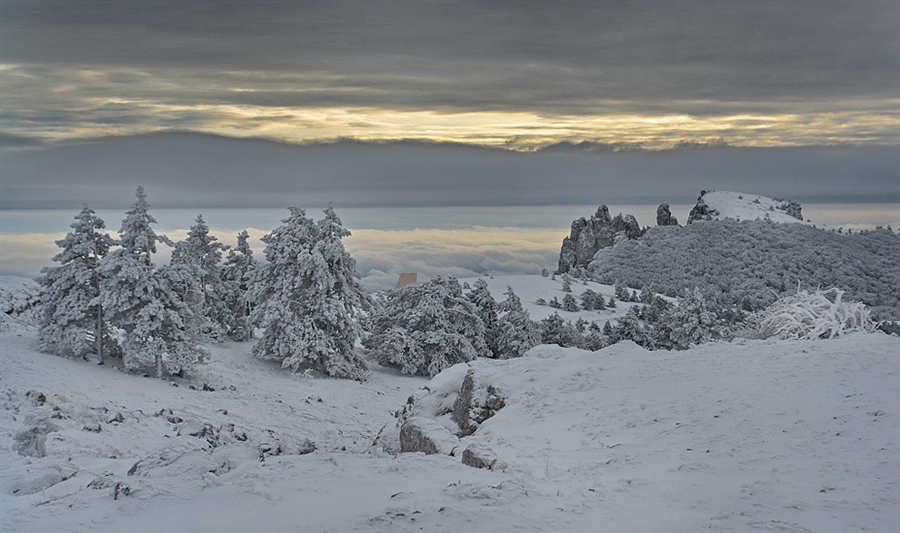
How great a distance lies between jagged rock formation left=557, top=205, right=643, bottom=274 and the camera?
6419 cm

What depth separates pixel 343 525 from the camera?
6559 mm

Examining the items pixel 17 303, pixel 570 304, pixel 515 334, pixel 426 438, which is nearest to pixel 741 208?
pixel 570 304

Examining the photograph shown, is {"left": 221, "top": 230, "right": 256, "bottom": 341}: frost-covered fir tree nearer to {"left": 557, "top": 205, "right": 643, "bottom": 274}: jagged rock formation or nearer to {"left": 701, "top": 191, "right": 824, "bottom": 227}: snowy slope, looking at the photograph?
{"left": 557, "top": 205, "right": 643, "bottom": 274}: jagged rock formation

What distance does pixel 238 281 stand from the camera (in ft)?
103

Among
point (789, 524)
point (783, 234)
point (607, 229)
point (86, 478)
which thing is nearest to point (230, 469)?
point (86, 478)

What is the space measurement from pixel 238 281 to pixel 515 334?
15.2m

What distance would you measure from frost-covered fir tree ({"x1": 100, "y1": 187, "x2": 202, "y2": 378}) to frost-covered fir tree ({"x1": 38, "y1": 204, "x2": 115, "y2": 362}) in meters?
0.61

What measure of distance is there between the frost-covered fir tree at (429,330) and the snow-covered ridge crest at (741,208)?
40.8 m

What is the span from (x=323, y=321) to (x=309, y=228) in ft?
14.1

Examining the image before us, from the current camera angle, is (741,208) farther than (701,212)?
No

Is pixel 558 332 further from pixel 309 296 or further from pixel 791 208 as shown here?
pixel 791 208

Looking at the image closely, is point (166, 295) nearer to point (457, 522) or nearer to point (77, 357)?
point (77, 357)

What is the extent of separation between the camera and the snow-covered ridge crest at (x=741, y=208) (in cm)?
6375

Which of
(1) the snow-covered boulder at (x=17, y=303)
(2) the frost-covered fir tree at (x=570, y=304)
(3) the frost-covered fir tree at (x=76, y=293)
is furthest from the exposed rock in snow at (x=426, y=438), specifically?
(2) the frost-covered fir tree at (x=570, y=304)
